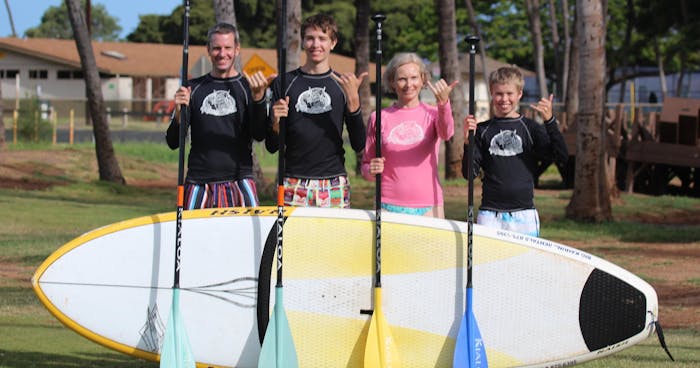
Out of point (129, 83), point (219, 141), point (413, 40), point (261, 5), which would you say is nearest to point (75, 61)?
point (129, 83)

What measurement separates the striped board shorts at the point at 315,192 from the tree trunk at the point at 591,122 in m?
10.1

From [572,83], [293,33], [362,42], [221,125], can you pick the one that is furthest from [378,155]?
[572,83]

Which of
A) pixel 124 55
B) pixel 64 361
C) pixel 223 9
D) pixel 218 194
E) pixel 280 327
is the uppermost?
pixel 124 55

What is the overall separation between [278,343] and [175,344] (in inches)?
23.6

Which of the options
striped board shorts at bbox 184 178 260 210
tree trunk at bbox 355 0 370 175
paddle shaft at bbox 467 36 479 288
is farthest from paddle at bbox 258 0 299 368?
tree trunk at bbox 355 0 370 175

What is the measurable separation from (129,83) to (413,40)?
1643cm

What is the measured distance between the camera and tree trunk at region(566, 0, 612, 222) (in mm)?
16250

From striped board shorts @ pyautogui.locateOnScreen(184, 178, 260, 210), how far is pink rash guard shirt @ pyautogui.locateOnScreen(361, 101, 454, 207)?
784 mm

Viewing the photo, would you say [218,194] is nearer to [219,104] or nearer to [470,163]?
[219,104]

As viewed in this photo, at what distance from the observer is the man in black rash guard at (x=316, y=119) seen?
6.89m

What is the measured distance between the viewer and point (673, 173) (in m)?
24.7

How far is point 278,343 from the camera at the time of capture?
6.35 meters

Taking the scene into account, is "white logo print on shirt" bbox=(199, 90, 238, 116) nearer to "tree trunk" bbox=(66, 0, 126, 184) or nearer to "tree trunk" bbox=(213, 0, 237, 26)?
"tree trunk" bbox=(213, 0, 237, 26)

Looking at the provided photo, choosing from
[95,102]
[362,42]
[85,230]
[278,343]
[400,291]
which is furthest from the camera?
[362,42]
